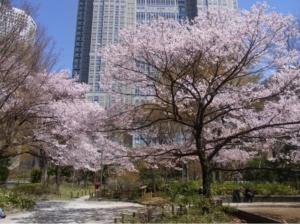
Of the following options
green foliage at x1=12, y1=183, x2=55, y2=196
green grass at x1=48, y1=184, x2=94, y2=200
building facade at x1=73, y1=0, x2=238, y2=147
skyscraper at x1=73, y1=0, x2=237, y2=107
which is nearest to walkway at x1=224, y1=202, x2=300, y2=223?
building facade at x1=73, y1=0, x2=238, y2=147

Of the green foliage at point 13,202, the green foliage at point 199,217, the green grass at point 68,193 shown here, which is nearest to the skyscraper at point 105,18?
the green foliage at point 199,217

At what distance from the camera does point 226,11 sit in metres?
12.4

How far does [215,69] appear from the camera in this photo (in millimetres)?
12281

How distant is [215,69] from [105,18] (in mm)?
17844

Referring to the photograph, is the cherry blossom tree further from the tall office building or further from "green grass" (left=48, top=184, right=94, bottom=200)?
"green grass" (left=48, top=184, right=94, bottom=200)

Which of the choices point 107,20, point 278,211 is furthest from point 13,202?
point 107,20

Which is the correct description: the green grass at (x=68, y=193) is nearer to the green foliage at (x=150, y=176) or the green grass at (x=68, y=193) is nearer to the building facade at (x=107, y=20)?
the green foliage at (x=150, y=176)

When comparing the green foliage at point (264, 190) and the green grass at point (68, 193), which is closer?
the green foliage at point (264, 190)

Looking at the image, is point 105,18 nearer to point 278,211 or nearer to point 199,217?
point 278,211

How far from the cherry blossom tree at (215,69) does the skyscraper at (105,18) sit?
2512mm

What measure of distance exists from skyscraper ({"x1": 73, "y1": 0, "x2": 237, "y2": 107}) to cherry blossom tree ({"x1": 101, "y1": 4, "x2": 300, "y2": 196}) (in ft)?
8.24

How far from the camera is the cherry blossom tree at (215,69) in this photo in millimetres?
11547

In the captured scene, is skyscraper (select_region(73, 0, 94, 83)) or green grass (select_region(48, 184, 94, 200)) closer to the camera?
green grass (select_region(48, 184, 94, 200))

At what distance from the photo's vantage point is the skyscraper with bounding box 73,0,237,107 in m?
19.4
